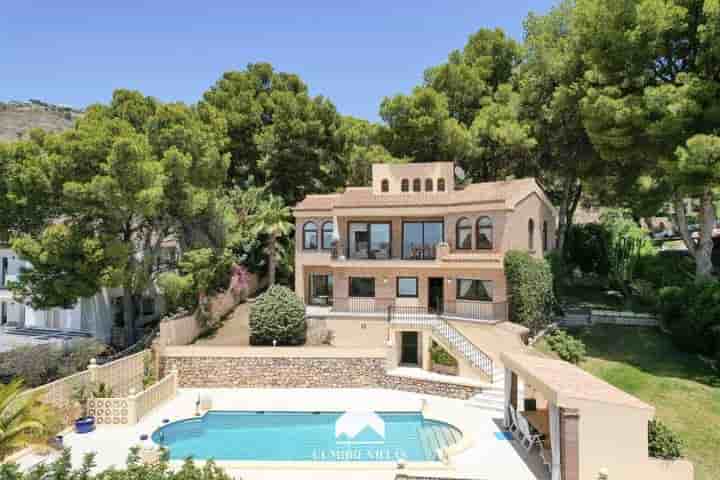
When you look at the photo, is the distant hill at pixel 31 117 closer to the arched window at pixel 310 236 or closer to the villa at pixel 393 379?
the arched window at pixel 310 236

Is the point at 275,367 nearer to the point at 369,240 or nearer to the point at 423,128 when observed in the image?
the point at 369,240

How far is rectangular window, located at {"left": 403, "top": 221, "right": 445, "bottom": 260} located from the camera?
86.9ft

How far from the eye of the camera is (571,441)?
11117mm

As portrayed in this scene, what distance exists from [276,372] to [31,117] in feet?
287

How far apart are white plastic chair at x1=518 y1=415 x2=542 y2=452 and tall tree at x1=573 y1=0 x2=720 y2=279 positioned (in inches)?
525

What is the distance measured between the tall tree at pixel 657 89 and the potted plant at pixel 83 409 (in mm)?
25596

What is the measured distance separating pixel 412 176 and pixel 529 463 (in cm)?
1915

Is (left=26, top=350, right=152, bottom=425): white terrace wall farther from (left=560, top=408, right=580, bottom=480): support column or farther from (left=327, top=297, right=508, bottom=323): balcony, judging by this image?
(left=560, top=408, right=580, bottom=480): support column

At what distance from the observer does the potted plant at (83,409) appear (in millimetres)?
16375

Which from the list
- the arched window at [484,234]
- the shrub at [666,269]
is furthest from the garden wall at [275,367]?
the shrub at [666,269]

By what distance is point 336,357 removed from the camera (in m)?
21.3

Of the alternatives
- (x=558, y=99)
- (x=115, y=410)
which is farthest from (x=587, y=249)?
(x=115, y=410)

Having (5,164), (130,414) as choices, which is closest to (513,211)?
(130,414)

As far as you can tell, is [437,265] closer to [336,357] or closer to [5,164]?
[336,357]
